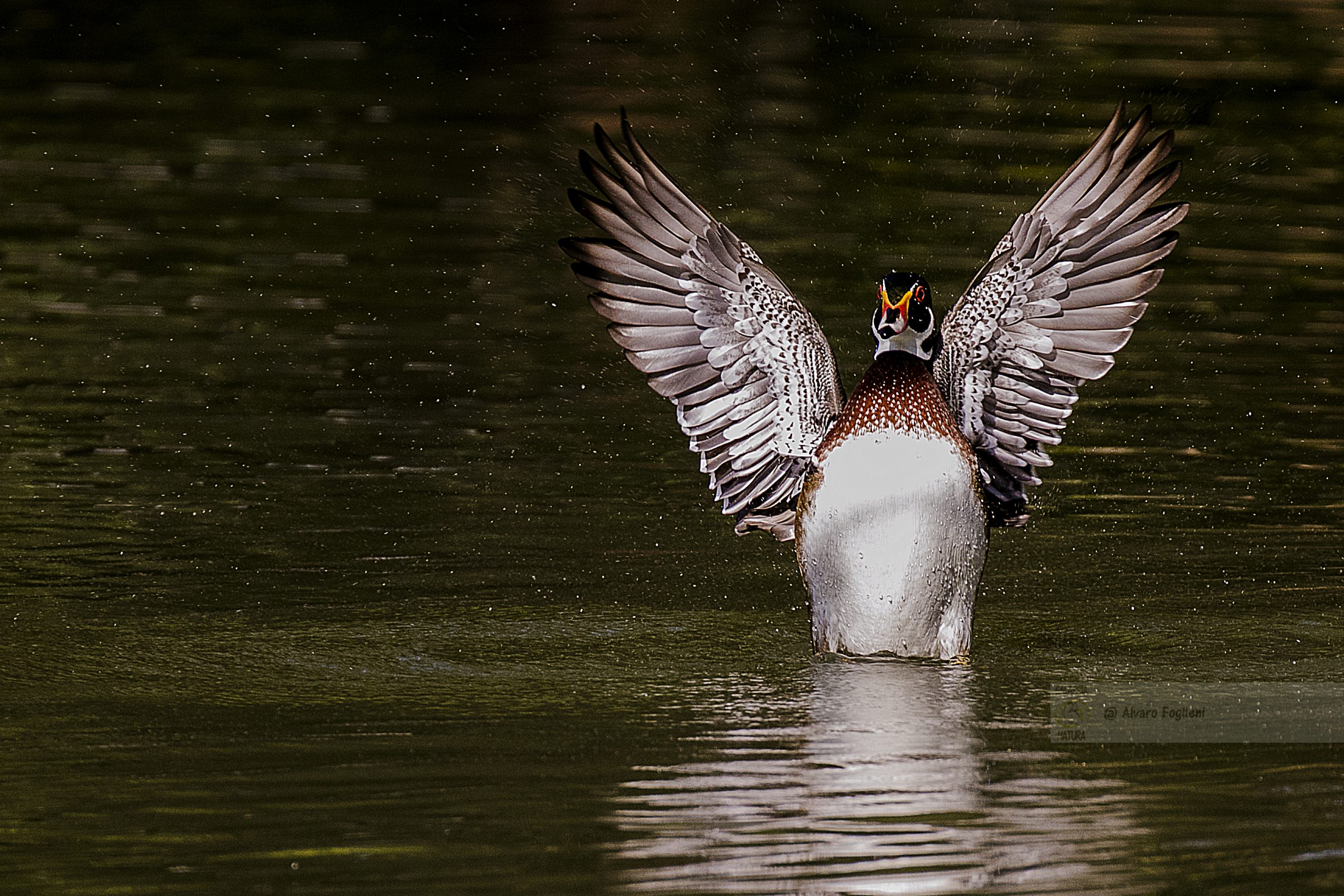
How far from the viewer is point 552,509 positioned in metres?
9.94

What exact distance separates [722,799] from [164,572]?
3524 millimetres

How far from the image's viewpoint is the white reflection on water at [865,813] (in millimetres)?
5473

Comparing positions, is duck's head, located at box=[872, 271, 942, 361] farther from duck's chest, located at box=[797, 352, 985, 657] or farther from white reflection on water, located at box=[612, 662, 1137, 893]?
white reflection on water, located at box=[612, 662, 1137, 893]

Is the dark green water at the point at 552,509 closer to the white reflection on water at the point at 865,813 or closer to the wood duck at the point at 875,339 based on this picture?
the white reflection on water at the point at 865,813

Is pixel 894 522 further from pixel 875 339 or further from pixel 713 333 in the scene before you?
pixel 713 333

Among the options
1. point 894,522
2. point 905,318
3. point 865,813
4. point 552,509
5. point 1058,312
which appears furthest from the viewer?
point 552,509

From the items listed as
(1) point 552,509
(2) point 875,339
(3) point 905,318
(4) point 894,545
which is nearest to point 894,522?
(4) point 894,545

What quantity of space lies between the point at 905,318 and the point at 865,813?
2.30m

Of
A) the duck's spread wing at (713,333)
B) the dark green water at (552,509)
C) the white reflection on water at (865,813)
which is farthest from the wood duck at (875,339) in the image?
the white reflection on water at (865,813)

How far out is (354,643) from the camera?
789 centimetres

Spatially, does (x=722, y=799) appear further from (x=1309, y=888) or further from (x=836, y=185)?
(x=836, y=185)

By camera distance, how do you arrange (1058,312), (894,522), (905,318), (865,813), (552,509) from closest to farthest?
1. (865,813)
2. (894,522)
3. (905,318)
4. (1058,312)
5. (552,509)

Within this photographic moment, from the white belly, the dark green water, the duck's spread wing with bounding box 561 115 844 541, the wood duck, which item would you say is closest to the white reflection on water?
the dark green water

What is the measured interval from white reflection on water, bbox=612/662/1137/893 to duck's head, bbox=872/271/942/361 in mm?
1291
